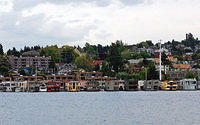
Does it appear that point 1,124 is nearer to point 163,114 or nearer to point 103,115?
point 103,115

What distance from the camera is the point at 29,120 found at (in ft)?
215

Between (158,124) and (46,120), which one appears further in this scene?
(46,120)

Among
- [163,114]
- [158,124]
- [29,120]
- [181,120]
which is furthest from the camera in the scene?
[163,114]

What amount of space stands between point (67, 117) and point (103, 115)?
5.76 meters

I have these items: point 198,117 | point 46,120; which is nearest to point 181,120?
point 198,117

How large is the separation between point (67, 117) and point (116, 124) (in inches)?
469

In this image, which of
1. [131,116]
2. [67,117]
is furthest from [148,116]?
[67,117]

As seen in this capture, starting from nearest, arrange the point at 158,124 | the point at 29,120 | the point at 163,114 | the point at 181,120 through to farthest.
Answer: the point at 158,124 → the point at 181,120 → the point at 29,120 → the point at 163,114

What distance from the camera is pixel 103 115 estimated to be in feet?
233

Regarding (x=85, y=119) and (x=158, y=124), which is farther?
(x=85, y=119)

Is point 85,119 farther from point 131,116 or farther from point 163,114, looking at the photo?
point 163,114

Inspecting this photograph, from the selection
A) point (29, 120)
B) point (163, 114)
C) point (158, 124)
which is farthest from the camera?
point (163, 114)

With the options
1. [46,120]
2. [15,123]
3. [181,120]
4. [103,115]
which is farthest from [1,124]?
[181,120]

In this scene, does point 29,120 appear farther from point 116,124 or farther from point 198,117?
point 198,117
